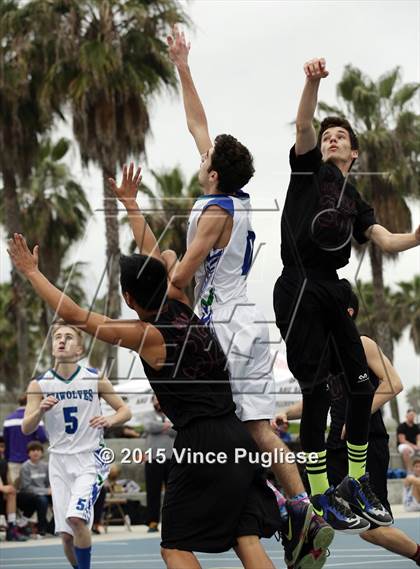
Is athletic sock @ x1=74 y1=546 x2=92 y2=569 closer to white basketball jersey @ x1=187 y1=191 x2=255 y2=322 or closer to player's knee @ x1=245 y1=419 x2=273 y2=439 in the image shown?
player's knee @ x1=245 y1=419 x2=273 y2=439

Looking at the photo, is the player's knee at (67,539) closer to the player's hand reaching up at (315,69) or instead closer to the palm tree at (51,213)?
the player's hand reaching up at (315,69)

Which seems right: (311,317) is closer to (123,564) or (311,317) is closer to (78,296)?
(123,564)

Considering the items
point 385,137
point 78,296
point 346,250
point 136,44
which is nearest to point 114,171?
point 136,44

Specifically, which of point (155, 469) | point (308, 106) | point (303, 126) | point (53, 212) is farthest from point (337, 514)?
point (53, 212)

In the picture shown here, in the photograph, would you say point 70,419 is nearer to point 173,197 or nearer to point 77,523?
point 77,523

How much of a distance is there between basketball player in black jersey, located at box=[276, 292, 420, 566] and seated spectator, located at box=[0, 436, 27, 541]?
860 centimetres

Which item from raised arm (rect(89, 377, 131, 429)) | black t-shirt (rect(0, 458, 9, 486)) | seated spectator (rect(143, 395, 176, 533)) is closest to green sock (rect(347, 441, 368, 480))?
raised arm (rect(89, 377, 131, 429))

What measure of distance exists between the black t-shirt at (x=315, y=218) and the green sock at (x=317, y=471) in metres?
1.24

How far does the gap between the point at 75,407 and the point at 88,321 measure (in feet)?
17.6

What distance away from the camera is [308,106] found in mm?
7512

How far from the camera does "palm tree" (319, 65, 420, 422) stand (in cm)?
3681

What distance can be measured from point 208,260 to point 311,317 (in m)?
0.79

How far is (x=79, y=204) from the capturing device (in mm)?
37812

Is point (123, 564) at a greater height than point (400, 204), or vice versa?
point (400, 204)
